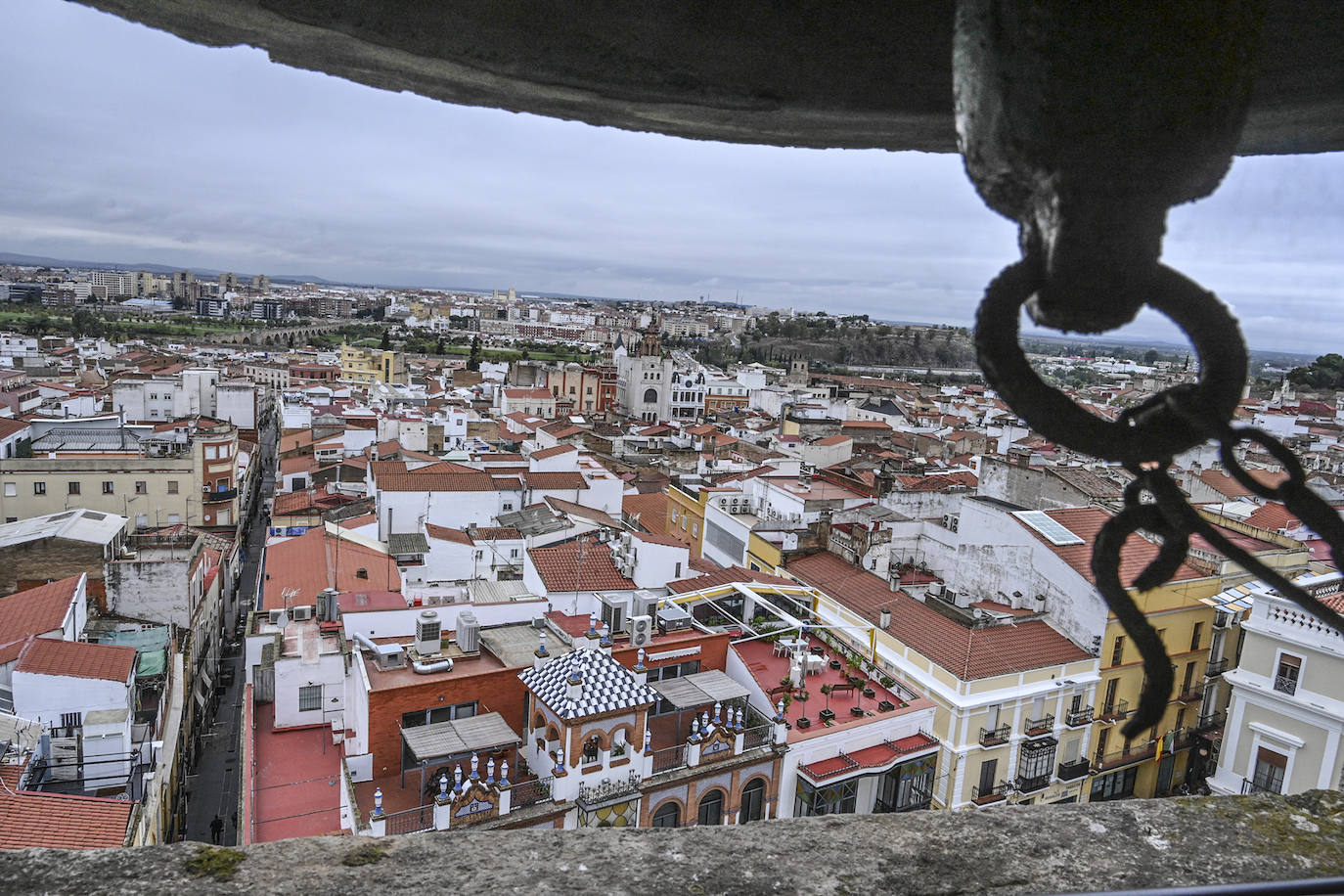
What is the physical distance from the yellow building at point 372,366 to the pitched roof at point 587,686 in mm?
56697

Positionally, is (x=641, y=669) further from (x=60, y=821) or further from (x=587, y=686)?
(x=60, y=821)

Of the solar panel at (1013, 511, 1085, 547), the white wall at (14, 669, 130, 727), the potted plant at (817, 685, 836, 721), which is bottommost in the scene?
the white wall at (14, 669, 130, 727)

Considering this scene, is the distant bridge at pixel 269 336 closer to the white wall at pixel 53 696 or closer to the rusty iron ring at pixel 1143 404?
the white wall at pixel 53 696

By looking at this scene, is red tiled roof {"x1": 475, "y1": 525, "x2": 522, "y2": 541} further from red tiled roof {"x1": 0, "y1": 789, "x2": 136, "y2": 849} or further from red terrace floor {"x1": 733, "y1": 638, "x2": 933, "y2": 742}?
red tiled roof {"x1": 0, "y1": 789, "x2": 136, "y2": 849}

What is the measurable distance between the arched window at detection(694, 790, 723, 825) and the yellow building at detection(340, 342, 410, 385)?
57116 mm

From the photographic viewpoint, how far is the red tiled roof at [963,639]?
14945 mm

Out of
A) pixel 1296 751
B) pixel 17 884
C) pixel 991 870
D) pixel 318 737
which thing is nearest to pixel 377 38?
pixel 17 884

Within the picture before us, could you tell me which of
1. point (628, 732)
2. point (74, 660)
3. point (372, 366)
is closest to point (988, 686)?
point (628, 732)

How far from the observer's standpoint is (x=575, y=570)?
16703mm

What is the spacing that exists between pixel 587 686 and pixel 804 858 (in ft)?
31.5

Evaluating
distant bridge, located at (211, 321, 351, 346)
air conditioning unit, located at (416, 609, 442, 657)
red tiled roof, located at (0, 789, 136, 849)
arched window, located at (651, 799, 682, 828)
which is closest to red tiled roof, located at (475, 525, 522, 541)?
air conditioning unit, located at (416, 609, 442, 657)

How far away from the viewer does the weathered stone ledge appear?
1.77 metres

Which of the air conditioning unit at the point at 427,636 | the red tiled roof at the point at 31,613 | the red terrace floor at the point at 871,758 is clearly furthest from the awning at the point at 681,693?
the red tiled roof at the point at 31,613

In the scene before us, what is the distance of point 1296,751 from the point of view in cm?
1463
